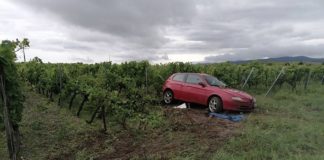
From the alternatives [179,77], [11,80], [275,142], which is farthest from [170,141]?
[179,77]

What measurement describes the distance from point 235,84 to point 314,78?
44.3 feet

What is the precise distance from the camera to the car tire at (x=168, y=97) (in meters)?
13.7

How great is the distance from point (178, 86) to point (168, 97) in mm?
757

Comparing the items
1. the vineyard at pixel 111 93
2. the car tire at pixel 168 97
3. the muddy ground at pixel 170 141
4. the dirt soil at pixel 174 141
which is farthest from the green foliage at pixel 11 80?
the car tire at pixel 168 97

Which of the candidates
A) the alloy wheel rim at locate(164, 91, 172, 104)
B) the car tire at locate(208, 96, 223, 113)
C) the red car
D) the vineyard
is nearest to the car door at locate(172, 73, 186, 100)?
the red car

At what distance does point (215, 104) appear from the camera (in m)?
11.8

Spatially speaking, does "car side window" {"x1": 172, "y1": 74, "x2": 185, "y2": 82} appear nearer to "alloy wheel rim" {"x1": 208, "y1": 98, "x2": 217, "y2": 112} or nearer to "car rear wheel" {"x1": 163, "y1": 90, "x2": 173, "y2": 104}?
"car rear wheel" {"x1": 163, "y1": 90, "x2": 173, "y2": 104}

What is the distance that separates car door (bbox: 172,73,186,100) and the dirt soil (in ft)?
12.6

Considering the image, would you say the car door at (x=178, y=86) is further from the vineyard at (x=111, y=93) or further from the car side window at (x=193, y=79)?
the vineyard at (x=111, y=93)

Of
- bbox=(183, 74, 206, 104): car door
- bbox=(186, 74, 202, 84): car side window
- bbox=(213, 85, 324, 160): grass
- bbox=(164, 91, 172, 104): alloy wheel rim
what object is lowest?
bbox=(213, 85, 324, 160): grass

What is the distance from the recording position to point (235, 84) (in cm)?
1964

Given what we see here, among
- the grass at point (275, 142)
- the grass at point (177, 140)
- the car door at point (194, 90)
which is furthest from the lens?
the car door at point (194, 90)

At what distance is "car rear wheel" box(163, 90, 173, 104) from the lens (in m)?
13.7

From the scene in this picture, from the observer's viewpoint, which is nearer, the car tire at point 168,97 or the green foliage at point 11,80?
the green foliage at point 11,80
